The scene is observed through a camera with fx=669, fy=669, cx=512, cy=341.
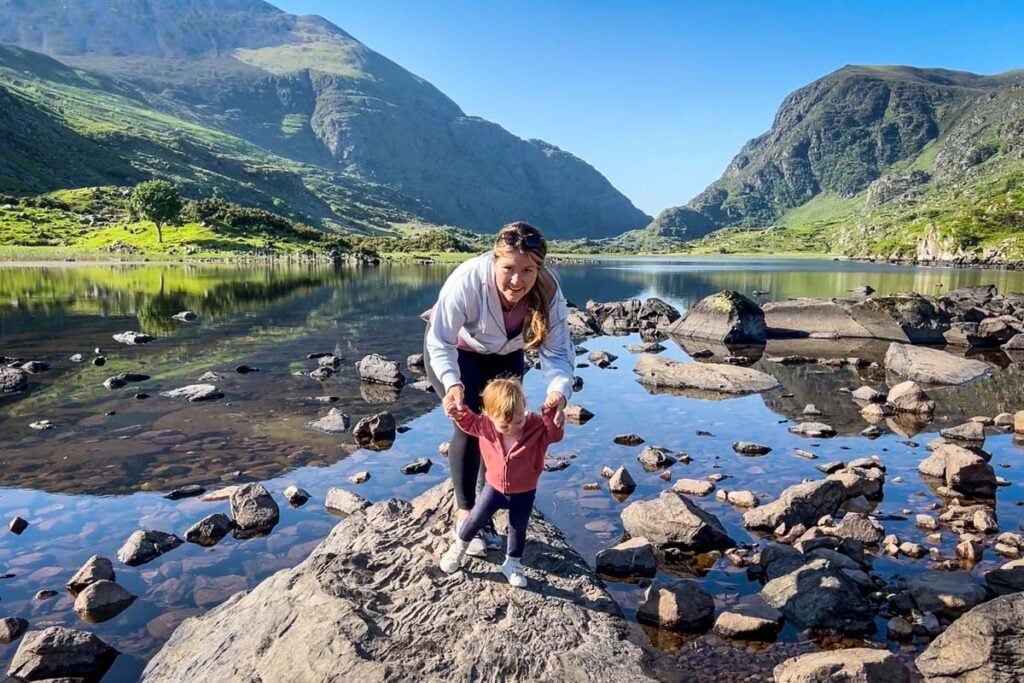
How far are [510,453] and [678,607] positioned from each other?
302cm

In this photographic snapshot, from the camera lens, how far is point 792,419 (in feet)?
64.8

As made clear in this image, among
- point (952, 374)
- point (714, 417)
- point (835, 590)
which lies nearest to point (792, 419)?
point (714, 417)

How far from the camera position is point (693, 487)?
13562mm

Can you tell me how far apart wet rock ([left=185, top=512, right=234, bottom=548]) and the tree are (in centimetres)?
13656

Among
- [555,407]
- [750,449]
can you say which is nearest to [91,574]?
[555,407]

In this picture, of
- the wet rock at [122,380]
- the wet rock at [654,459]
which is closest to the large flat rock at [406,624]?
the wet rock at [654,459]

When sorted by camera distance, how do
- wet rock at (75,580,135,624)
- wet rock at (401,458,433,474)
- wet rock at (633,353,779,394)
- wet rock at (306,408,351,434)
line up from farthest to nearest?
wet rock at (633,353,779,394) < wet rock at (306,408,351,434) < wet rock at (401,458,433,474) < wet rock at (75,580,135,624)

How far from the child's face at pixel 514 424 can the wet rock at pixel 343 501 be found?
515cm

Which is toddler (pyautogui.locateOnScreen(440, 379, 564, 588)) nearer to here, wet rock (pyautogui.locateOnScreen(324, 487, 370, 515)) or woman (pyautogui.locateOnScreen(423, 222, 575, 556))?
woman (pyautogui.locateOnScreen(423, 222, 575, 556))

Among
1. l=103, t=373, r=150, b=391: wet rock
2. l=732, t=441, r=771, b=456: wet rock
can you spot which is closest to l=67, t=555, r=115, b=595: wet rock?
l=732, t=441, r=771, b=456: wet rock

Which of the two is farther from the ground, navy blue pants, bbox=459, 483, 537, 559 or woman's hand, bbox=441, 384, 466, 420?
woman's hand, bbox=441, 384, 466, 420

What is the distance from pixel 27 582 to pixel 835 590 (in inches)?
441

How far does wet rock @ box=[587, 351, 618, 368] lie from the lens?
2938cm

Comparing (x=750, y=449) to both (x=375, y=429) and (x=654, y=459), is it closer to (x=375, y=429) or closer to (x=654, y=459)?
(x=654, y=459)
